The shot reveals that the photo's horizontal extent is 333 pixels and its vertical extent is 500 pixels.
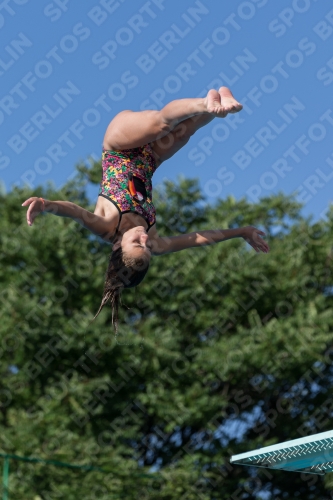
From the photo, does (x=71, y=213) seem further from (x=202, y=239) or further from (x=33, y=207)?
(x=202, y=239)

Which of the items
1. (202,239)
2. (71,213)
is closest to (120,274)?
(71,213)

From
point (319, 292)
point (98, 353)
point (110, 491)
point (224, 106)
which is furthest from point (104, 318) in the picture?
point (224, 106)

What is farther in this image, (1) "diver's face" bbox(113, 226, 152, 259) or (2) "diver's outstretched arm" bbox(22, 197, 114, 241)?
(1) "diver's face" bbox(113, 226, 152, 259)

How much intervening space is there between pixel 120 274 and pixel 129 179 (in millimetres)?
631

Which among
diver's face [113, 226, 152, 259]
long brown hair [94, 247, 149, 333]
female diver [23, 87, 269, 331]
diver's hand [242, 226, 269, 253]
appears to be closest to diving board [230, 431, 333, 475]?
diver's hand [242, 226, 269, 253]

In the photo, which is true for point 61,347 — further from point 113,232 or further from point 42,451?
point 113,232

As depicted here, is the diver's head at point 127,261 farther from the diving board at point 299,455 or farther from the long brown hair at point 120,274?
the diving board at point 299,455

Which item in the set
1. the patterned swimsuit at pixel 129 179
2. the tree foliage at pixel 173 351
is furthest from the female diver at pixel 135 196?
the tree foliage at pixel 173 351

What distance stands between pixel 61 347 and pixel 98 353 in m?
0.48

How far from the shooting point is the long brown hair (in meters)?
4.76

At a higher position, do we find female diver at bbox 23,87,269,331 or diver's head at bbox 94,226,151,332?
female diver at bbox 23,87,269,331

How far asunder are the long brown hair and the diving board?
1772mm

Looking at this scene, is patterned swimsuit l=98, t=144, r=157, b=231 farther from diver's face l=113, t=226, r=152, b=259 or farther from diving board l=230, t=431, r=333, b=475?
diving board l=230, t=431, r=333, b=475

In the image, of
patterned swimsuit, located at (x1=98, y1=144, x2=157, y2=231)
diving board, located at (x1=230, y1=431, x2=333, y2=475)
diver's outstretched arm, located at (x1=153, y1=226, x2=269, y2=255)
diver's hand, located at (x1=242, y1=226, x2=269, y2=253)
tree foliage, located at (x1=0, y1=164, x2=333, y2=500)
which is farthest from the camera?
tree foliage, located at (x1=0, y1=164, x2=333, y2=500)
